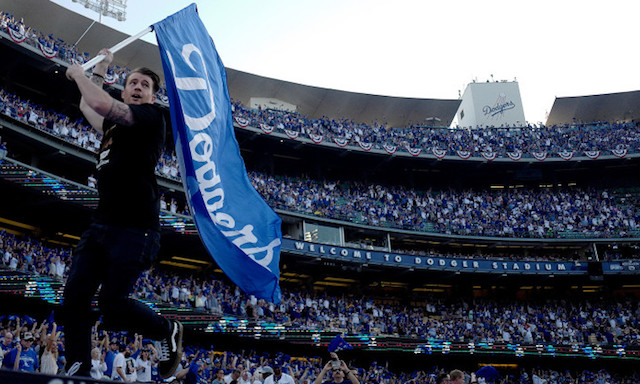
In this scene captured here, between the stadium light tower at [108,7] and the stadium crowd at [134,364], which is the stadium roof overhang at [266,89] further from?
the stadium crowd at [134,364]

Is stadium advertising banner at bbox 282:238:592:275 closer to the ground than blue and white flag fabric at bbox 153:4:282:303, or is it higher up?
higher up

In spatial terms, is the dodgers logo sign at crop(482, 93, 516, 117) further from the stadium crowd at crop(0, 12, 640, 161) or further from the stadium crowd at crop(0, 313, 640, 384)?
the stadium crowd at crop(0, 313, 640, 384)

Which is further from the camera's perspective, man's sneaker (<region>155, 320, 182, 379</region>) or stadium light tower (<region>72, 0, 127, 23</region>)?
stadium light tower (<region>72, 0, 127, 23</region>)

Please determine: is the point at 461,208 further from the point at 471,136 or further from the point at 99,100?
the point at 99,100

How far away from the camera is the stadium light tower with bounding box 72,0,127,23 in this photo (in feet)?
135

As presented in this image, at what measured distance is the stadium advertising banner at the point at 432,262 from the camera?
32406mm

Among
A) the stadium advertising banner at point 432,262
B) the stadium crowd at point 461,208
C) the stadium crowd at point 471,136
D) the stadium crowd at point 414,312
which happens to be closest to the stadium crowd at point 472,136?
the stadium crowd at point 471,136

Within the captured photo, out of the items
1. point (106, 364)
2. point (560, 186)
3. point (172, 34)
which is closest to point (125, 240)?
point (172, 34)

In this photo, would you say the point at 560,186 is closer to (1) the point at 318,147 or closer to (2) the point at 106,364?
(1) the point at 318,147

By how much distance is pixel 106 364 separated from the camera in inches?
452

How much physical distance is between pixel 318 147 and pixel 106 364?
29283 millimetres

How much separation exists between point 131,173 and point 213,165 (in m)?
1.44

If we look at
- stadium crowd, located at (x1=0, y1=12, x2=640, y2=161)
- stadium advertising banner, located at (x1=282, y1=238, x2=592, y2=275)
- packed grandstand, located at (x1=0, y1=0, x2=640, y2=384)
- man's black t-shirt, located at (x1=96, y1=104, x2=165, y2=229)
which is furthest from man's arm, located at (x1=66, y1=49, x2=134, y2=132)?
stadium crowd, located at (x1=0, y1=12, x2=640, y2=161)

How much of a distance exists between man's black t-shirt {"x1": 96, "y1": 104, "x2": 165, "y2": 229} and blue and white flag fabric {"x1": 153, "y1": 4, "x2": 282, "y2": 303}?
0.95m
